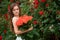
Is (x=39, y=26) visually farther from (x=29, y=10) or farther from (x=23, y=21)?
(x=23, y=21)

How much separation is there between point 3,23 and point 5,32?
0.24 metres

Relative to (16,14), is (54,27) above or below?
below

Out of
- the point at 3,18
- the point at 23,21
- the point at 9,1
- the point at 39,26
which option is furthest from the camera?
the point at 9,1

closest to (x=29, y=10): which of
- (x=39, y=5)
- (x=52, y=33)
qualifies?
(x=39, y=5)

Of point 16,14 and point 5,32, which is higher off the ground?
point 16,14

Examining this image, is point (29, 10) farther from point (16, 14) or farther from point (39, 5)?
point (16, 14)

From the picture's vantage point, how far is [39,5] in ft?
17.8

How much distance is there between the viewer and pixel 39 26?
541cm

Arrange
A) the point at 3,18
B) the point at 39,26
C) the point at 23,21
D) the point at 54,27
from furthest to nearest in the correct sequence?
1. the point at 3,18
2. the point at 39,26
3. the point at 54,27
4. the point at 23,21

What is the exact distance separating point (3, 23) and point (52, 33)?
3.46 feet

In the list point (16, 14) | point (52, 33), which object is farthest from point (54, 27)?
point (16, 14)

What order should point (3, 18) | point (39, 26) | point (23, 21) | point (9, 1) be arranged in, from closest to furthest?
point (23, 21), point (39, 26), point (3, 18), point (9, 1)

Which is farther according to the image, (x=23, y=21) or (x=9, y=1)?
(x=9, y=1)

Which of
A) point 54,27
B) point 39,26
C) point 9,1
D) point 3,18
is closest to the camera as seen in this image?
point 54,27
